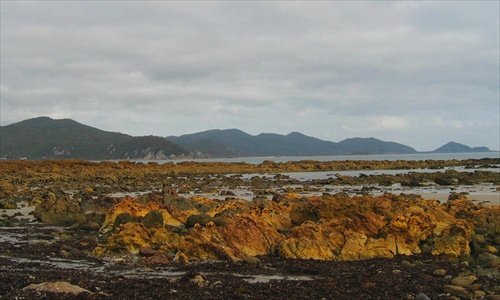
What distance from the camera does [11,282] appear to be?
28.0ft

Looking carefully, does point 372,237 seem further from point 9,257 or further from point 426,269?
point 9,257

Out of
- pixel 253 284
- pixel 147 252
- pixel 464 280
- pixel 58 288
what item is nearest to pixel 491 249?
pixel 464 280

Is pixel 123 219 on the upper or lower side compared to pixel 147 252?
upper

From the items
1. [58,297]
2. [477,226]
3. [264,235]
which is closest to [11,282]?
[58,297]

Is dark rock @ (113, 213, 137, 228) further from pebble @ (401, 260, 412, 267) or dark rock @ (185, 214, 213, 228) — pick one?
pebble @ (401, 260, 412, 267)

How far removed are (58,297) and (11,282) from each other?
1713 mm

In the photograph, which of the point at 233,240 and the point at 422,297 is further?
the point at 233,240

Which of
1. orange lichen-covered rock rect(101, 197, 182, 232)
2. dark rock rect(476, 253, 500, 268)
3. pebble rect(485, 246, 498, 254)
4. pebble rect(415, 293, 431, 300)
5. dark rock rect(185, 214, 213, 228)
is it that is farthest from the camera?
orange lichen-covered rock rect(101, 197, 182, 232)

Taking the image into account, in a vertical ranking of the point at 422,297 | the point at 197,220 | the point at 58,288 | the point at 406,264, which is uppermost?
the point at 197,220

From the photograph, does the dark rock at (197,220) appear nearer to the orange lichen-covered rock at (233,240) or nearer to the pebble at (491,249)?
the orange lichen-covered rock at (233,240)

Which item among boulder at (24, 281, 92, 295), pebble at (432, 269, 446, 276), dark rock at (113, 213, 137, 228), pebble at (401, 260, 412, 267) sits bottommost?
pebble at (401, 260, 412, 267)

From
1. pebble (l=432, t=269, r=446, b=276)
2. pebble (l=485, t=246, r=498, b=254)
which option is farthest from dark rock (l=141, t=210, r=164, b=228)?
pebble (l=485, t=246, r=498, b=254)

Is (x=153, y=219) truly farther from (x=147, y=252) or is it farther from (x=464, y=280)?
(x=464, y=280)

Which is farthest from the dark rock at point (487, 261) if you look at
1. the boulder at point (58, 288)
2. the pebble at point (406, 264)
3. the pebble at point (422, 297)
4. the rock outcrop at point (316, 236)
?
the boulder at point (58, 288)
